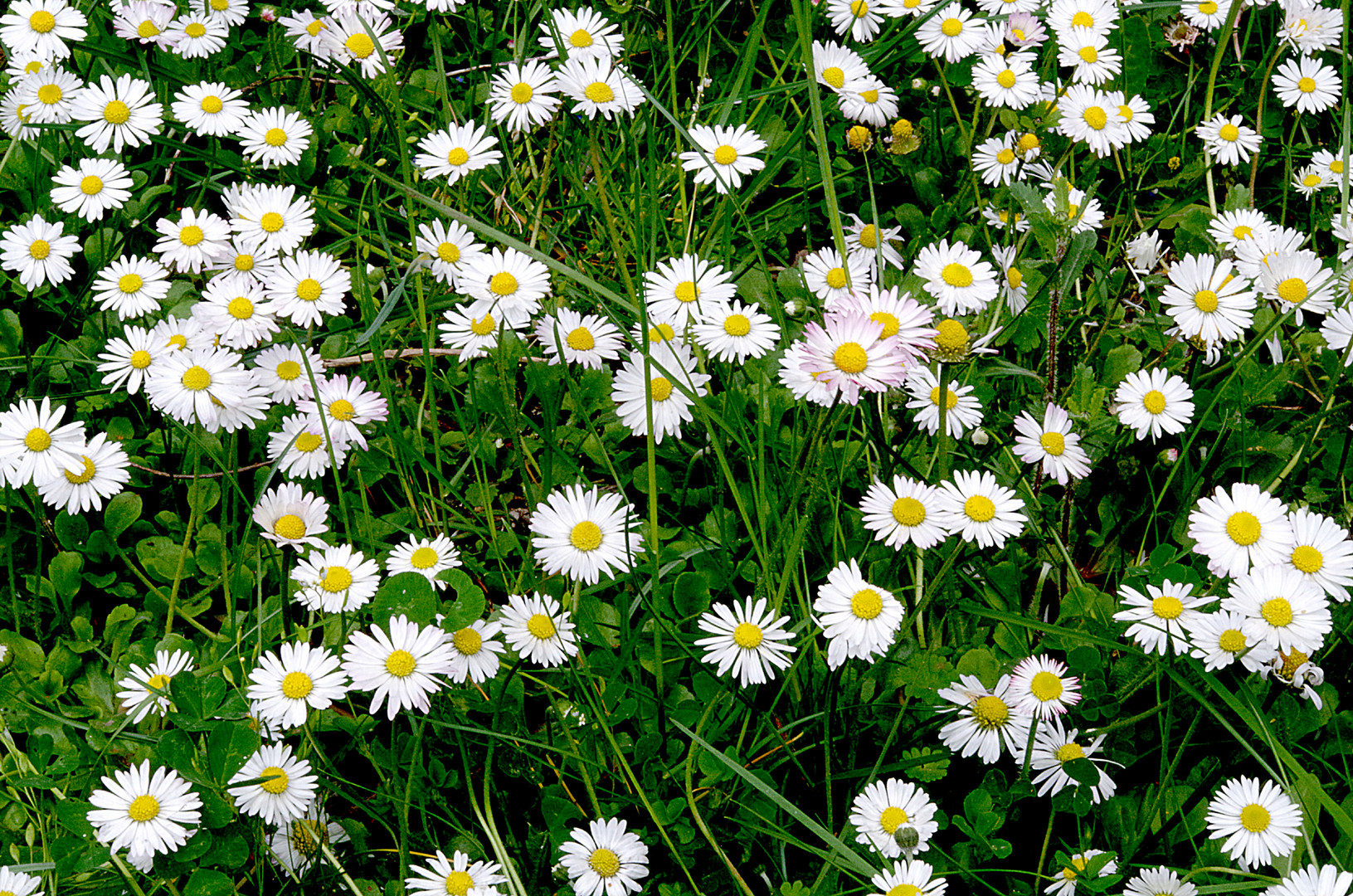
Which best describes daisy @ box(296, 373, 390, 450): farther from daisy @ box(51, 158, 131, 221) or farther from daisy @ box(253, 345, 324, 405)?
daisy @ box(51, 158, 131, 221)

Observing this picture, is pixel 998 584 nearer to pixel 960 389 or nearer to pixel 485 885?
pixel 960 389

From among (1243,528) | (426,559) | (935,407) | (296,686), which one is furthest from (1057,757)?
(296,686)

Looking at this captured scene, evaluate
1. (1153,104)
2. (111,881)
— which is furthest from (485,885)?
(1153,104)

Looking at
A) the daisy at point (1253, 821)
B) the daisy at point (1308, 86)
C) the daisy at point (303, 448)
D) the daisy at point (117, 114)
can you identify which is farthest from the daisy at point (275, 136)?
the daisy at point (1308, 86)

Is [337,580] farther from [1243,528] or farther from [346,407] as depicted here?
[1243,528]

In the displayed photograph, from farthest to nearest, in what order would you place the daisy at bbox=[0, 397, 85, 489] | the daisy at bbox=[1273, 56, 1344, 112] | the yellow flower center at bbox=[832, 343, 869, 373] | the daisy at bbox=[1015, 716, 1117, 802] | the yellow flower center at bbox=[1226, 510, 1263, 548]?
1. the daisy at bbox=[1273, 56, 1344, 112]
2. the daisy at bbox=[0, 397, 85, 489]
3. the yellow flower center at bbox=[1226, 510, 1263, 548]
4. the daisy at bbox=[1015, 716, 1117, 802]
5. the yellow flower center at bbox=[832, 343, 869, 373]

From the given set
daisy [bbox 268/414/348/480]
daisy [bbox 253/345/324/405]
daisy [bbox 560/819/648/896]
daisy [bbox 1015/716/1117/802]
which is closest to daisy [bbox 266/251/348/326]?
daisy [bbox 253/345/324/405]

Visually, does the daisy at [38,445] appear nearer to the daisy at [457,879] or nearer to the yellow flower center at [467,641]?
the yellow flower center at [467,641]
